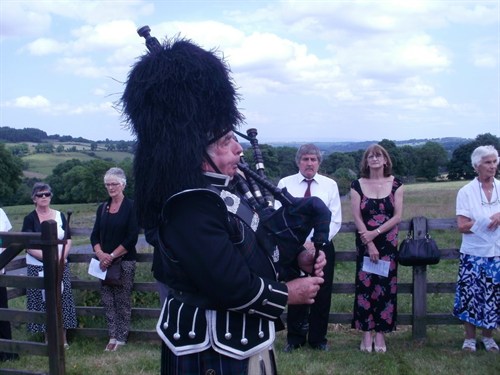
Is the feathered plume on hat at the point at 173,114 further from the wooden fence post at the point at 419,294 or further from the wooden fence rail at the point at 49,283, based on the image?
the wooden fence post at the point at 419,294

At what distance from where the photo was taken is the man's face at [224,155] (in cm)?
236

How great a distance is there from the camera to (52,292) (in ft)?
14.7

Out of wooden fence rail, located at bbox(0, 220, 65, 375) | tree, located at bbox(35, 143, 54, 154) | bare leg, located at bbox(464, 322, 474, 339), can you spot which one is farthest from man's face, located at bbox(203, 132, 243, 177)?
tree, located at bbox(35, 143, 54, 154)

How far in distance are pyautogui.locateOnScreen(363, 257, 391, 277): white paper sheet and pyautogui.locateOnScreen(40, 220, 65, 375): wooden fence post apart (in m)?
2.94

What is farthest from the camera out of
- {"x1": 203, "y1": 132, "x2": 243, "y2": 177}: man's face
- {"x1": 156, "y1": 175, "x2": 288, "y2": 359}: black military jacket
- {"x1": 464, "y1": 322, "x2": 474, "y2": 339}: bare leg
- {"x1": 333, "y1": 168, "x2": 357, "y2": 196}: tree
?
{"x1": 333, "y1": 168, "x2": 357, "y2": 196}: tree

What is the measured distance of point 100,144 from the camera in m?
42.3

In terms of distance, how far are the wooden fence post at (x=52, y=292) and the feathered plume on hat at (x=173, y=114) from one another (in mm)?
2323

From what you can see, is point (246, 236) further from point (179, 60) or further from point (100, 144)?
point (100, 144)

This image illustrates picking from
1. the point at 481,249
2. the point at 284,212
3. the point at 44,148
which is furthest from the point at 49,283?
the point at 44,148

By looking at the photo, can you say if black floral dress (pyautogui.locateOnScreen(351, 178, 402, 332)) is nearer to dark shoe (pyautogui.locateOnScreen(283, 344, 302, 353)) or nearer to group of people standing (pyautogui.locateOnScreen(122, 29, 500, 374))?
dark shoe (pyautogui.locateOnScreen(283, 344, 302, 353))

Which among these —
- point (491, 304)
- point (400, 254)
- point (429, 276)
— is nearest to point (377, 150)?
point (400, 254)

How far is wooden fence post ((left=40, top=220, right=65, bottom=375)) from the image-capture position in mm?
4480

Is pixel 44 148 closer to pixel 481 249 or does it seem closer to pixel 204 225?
pixel 481 249

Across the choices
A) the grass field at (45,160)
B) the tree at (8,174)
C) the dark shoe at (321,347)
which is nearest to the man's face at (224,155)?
the dark shoe at (321,347)
